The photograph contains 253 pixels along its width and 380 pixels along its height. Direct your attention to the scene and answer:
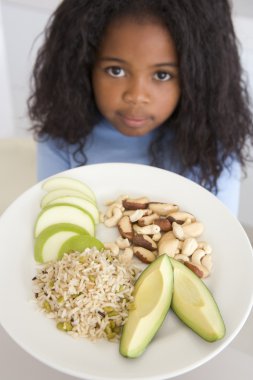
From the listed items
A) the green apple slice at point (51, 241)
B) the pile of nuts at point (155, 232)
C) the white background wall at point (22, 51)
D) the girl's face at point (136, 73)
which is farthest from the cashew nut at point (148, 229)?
the white background wall at point (22, 51)

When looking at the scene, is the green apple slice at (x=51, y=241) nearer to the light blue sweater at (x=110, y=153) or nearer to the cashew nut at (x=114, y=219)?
the cashew nut at (x=114, y=219)

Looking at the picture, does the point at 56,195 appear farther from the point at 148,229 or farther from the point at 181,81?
the point at 181,81

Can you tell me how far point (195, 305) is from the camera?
600 millimetres

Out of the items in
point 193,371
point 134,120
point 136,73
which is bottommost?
point 193,371

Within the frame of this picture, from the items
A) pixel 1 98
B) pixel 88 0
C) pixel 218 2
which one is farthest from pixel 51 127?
pixel 1 98

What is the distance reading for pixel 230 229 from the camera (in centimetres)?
72

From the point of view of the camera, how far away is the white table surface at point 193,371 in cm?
69

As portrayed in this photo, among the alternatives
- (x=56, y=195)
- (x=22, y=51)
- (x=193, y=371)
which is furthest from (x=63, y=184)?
(x=22, y=51)

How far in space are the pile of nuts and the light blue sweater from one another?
0.26 meters

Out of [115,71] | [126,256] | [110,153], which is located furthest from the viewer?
[110,153]

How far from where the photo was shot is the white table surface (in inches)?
27.1

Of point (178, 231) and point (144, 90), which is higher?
point (144, 90)

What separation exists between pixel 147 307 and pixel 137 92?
0.39 m

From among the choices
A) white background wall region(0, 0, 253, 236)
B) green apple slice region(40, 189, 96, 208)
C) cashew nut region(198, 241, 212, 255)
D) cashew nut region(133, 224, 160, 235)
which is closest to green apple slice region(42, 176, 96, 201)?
green apple slice region(40, 189, 96, 208)
